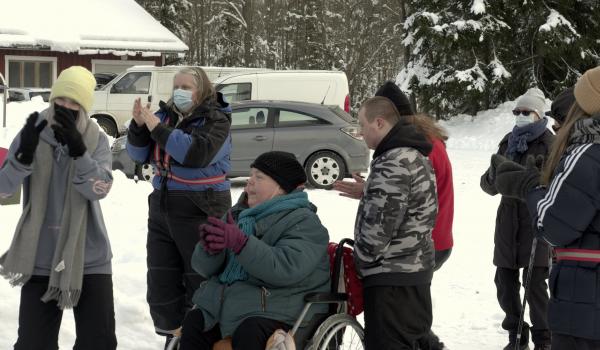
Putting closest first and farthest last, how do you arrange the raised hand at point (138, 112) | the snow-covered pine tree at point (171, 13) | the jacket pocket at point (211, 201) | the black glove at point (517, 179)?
the black glove at point (517, 179)
the raised hand at point (138, 112)
the jacket pocket at point (211, 201)
the snow-covered pine tree at point (171, 13)

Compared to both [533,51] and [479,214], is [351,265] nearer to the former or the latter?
[479,214]

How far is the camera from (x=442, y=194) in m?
4.81

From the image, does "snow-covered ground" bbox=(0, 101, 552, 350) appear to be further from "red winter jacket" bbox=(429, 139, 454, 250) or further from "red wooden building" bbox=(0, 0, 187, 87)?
"red wooden building" bbox=(0, 0, 187, 87)

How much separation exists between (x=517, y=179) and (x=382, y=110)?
74 cm

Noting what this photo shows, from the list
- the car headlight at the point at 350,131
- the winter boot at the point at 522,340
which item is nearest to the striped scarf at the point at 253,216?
the winter boot at the point at 522,340

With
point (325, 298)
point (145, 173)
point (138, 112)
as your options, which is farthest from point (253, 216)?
point (145, 173)

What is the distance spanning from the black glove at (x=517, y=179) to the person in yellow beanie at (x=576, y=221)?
→ 185mm

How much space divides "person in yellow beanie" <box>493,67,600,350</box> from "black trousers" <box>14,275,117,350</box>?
207 cm

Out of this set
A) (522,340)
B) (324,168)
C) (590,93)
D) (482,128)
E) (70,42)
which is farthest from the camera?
(70,42)

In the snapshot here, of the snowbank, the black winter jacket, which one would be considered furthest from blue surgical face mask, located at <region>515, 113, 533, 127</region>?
the snowbank

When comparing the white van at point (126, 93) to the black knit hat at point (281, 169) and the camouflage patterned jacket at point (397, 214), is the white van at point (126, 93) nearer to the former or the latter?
the black knit hat at point (281, 169)

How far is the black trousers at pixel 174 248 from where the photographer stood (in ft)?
16.6

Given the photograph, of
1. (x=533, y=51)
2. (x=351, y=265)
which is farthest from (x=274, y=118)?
(x=533, y=51)

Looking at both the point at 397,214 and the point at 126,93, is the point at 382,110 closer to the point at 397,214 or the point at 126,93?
the point at 397,214
